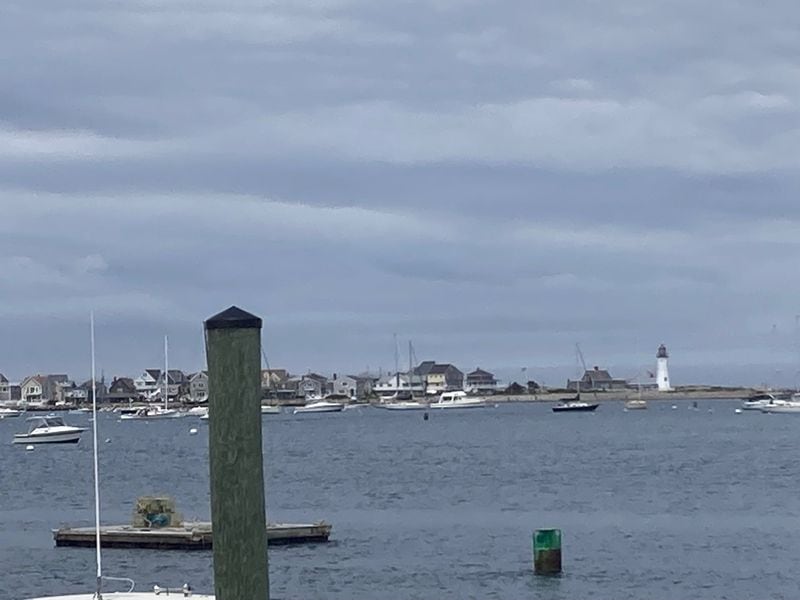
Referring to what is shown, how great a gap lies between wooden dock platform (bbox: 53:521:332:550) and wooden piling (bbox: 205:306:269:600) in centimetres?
4343

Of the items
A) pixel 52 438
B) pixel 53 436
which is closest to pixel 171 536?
pixel 53 436

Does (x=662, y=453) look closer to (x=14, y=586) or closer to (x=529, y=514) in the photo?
(x=529, y=514)

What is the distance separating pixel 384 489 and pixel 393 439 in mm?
79604

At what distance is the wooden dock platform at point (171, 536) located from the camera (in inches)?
2133

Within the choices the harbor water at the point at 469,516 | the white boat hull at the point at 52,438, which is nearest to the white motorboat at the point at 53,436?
the white boat hull at the point at 52,438

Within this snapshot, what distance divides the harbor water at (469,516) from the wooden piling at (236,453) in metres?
35.2

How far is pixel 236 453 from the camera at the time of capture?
10234mm

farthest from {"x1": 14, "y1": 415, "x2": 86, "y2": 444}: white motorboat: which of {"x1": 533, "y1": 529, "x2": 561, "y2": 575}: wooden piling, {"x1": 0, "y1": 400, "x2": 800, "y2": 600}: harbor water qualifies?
{"x1": 533, "y1": 529, "x2": 561, "y2": 575}: wooden piling

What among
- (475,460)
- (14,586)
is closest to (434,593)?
(14,586)

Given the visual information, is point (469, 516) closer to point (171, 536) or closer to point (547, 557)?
point (171, 536)

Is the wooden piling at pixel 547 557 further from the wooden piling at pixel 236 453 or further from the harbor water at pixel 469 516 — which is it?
the wooden piling at pixel 236 453

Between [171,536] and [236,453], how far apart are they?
45.2 meters

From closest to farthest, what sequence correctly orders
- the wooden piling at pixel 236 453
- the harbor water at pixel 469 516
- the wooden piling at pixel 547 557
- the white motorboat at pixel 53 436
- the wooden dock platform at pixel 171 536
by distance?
the wooden piling at pixel 236 453 < the harbor water at pixel 469 516 < the wooden piling at pixel 547 557 < the wooden dock platform at pixel 171 536 < the white motorboat at pixel 53 436

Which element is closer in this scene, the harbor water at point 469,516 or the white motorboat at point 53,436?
the harbor water at point 469,516
